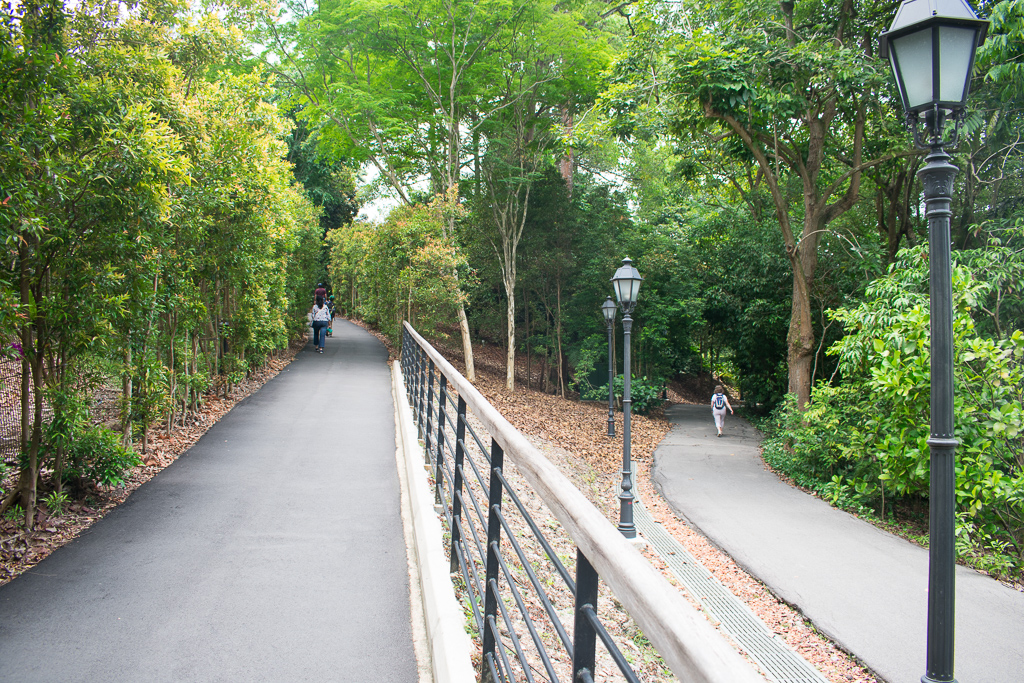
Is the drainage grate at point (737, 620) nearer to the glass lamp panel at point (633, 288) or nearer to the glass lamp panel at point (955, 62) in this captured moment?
the glass lamp panel at point (633, 288)

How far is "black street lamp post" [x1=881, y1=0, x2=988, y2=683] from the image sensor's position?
9.91ft

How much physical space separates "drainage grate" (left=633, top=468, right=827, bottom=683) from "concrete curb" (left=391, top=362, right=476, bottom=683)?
359cm

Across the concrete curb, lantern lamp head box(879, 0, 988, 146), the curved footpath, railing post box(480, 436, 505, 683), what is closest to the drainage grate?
the curved footpath

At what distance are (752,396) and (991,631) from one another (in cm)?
1780

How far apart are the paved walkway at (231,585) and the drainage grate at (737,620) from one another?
369 cm

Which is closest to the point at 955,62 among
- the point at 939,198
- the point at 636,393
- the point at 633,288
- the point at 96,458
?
the point at 939,198

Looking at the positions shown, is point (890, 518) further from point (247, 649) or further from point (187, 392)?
point (187, 392)

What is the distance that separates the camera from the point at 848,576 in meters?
7.48

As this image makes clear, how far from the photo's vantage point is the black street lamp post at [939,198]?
9.91 ft

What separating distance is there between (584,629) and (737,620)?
6150 mm

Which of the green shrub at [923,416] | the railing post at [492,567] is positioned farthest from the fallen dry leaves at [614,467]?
the railing post at [492,567]

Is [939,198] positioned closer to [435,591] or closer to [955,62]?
[955,62]

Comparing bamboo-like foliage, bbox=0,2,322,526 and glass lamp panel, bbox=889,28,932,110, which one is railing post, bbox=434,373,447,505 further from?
glass lamp panel, bbox=889,28,932,110

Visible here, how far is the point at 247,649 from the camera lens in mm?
3176
